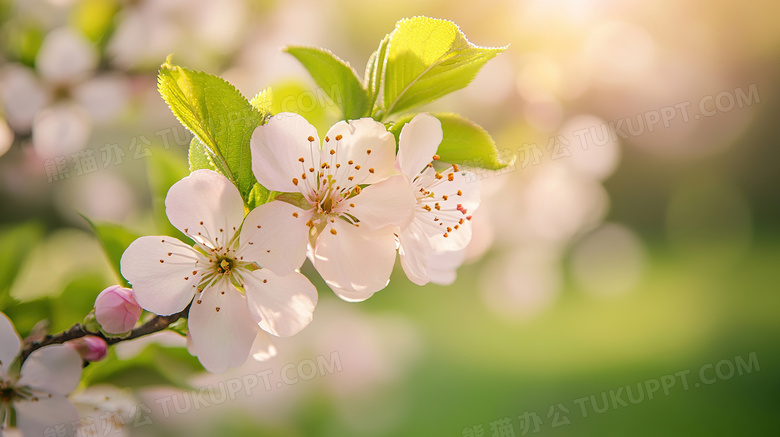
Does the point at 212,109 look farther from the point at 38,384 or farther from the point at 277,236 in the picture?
the point at 38,384

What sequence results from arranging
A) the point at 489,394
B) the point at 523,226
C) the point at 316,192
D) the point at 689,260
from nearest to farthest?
1. the point at 316,192
2. the point at 523,226
3. the point at 489,394
4. the point at 689,260

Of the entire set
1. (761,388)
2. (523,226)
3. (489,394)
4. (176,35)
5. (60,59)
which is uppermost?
(176,35)

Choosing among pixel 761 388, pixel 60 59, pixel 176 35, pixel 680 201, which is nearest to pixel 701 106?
pixel 680 201

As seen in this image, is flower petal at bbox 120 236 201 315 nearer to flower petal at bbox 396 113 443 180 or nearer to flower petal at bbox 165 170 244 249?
flower petal at bbox 165 170 244 249

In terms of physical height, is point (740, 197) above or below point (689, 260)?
above

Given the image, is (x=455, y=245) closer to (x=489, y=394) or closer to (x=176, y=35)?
(x=176, y=35)

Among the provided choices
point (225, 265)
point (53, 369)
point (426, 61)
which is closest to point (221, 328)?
point (225, 265)

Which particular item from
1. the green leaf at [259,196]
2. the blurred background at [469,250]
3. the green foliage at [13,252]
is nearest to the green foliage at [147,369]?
the blurred background at [469,250]

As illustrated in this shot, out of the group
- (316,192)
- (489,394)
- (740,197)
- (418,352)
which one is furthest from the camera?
(740,197)
